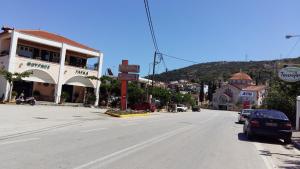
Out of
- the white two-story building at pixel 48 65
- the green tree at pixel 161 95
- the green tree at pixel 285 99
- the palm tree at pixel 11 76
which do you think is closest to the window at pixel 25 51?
the white two-story building at pixel 48 65

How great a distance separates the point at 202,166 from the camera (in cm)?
985

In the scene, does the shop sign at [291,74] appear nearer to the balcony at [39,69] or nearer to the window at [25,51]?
the balcony at [39,69]

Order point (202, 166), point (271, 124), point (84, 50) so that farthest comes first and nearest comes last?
point (84, 50) < point (271, 124) < point (202, 166)

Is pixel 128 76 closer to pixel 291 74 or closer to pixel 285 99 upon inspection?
pixel 285 99

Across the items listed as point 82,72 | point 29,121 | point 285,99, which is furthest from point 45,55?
point 29,121

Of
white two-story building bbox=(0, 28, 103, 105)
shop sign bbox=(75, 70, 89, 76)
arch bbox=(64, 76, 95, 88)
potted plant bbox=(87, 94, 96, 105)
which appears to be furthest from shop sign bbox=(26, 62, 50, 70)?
potted plant bbox=(87, 94, 96, 105)

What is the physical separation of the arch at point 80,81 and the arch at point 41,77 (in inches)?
121

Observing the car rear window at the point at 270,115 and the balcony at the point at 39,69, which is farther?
the balcony at the point at 39,69

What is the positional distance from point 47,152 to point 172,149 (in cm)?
414

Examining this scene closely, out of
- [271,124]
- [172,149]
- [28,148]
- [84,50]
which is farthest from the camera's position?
[84,50]

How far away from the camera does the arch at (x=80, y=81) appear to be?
189ft

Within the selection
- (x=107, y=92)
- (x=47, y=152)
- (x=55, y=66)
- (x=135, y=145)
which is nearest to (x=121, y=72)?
(x=55, y=66)

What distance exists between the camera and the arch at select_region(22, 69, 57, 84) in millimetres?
52250

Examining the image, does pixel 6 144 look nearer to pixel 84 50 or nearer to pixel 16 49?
pixel 16 49
